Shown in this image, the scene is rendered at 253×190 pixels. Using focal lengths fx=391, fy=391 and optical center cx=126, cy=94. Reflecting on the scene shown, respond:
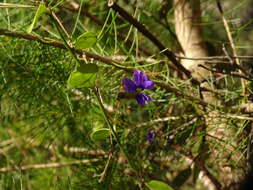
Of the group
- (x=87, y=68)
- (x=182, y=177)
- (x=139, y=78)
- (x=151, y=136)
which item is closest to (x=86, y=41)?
(x=87, y=68)

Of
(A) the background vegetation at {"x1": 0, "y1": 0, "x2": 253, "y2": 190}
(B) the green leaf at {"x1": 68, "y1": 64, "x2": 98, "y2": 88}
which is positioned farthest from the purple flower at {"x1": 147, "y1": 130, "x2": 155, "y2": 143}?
(B) the green leaf at {"x1": 68, "y1": 64, "x2": 98, "y2": 88}

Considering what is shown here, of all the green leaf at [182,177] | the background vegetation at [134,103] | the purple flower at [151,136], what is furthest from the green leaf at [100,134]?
the green leaf at [182,177]

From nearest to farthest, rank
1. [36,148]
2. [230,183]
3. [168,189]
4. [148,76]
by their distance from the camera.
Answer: [168,189] < [148,76] < [230,183] < [36,148]

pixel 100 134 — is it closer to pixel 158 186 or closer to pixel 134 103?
pixel 158 186

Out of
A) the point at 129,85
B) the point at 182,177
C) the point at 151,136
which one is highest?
the point at 129,85

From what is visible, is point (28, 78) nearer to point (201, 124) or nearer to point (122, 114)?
point (122, 114)

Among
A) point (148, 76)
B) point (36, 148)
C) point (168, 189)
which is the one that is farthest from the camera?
point (36, 148)

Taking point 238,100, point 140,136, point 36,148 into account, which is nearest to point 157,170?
point 140,136
